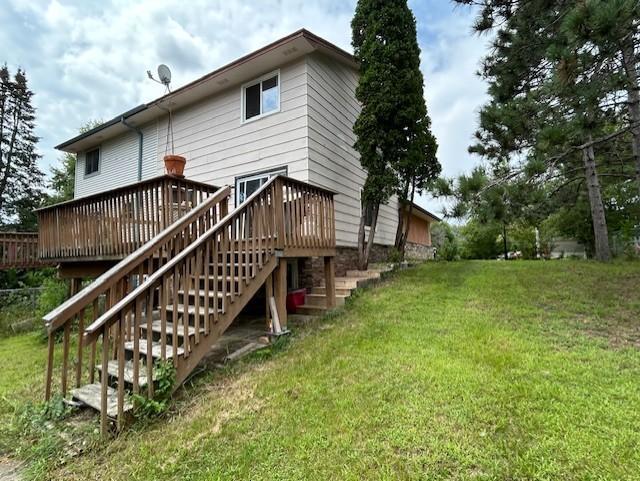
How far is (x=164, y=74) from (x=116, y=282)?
17.7 ft

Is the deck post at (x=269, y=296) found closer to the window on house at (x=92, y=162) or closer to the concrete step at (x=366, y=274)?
the concrete step at (x=366, y=274)

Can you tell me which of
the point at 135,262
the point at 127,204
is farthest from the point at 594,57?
the point at 127,204

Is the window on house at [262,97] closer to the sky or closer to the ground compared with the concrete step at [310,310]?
closer to the sky

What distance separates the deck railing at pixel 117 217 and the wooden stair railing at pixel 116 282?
0.49 metres

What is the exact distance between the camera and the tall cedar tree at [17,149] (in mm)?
19797

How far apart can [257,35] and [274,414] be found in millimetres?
10873

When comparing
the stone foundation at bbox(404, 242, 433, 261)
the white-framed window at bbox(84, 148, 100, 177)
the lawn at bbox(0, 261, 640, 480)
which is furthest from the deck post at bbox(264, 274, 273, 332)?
the white-framed window at bbox(84, 148, 100, 177)

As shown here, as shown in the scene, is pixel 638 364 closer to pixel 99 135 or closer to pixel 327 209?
pixel 327 209

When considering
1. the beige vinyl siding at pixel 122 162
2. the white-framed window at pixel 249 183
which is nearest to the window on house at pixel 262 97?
the white-framed window at pixel 249 183

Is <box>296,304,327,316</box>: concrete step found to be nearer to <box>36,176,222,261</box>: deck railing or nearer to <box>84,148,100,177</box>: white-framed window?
<box>36,176,222,261</box>: deck railing

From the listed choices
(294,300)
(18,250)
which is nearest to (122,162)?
(18,250)

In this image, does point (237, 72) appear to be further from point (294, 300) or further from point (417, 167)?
point (294, 300)

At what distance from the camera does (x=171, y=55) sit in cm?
1152

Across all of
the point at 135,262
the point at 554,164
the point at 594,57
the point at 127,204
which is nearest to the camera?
the point at 594,57
